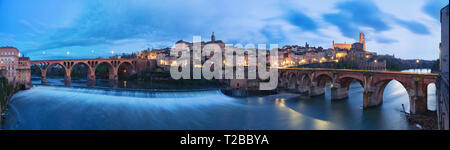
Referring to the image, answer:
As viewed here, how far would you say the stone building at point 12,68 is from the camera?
2827cm

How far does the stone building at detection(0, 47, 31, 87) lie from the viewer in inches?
1113

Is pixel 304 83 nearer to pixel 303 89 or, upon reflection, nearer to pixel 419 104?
pixel 303 89

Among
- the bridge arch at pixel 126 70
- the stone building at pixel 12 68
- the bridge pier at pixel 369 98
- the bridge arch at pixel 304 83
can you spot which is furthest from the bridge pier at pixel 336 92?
the bridge arch at pixel 126 70

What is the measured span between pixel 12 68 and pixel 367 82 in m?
44.4

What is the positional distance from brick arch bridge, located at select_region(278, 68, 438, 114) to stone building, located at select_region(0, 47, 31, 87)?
40.8m

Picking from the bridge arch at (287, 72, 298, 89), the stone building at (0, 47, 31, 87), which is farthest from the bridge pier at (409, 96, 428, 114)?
the stone building at (0, 47, 31, 87)

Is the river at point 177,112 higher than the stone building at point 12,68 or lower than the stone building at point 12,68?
lower

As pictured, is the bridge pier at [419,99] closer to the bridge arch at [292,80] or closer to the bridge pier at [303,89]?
the bridge pier at [303,89]

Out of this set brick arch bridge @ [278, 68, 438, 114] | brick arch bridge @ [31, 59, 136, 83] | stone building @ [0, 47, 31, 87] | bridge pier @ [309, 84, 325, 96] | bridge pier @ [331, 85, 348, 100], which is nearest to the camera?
brick arch bridge @ [278, 68, 438, 114]

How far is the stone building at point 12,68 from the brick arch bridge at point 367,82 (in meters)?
40.8

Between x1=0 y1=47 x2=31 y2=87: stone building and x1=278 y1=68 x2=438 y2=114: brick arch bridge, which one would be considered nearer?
x1=278 y1=68 x2=438 y2=114: brick arch bridge

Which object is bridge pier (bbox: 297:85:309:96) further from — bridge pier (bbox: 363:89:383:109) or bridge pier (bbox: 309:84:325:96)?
bridge pier (bbox: 363:89:383:109)

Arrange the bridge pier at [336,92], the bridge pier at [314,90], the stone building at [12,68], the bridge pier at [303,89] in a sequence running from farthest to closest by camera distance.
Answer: the bridge pier at [303,89] → the bridge pier at [314,90] → the stone building at [12,68] → the bridge pier at [336,92]
